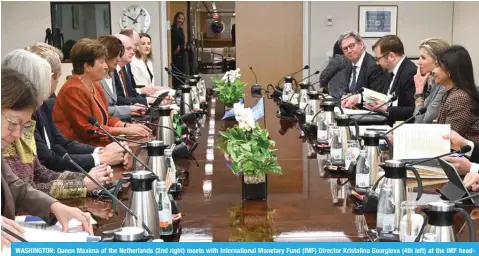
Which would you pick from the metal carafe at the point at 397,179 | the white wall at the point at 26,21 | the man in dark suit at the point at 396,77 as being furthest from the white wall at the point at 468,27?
the metal carafe at the point at 397,179

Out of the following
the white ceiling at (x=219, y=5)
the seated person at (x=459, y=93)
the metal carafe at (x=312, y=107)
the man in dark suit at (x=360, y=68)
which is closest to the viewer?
the seated person at (x=459, y=93)

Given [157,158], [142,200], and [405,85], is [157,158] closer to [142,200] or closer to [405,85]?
[142,200]

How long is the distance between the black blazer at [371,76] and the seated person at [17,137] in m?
3.00

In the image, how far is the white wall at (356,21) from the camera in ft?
24.6

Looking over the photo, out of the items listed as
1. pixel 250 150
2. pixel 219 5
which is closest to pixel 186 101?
pixel 250 150

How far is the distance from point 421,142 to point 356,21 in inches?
219

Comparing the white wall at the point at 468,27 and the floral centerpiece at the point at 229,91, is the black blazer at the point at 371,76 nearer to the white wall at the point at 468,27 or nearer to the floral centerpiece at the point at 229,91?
the floral centerpiece at the point at 229,91

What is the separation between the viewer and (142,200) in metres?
1.46

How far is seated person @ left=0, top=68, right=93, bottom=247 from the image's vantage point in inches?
63.1

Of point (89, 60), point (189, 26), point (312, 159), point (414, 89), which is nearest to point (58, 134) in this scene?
point (89, 60)

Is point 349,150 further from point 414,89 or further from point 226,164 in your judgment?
point 414,89

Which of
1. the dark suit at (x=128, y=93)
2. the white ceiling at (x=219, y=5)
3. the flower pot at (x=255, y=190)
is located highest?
the white ceiling at (x=219, y=5)

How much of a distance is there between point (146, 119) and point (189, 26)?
288 inches

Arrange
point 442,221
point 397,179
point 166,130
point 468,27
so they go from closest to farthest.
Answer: point 442,221
point 397,179
point 166,130
point 468,27
